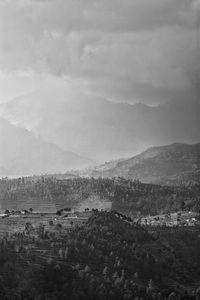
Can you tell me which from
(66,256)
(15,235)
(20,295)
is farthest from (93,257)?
(20,295)

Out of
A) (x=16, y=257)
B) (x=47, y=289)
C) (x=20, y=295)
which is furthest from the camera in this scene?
(x=16, y=257)

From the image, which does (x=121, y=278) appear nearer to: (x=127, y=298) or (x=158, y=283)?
(x=127, y=298)

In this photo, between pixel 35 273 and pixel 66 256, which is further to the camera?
pixel 66 256

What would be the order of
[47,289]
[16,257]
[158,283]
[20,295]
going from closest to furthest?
[20,295], [47,289], [16,257], [158,283]

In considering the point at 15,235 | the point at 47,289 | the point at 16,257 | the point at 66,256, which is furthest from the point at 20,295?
the point at 15,235

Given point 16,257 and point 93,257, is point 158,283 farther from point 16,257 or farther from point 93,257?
point 16,257

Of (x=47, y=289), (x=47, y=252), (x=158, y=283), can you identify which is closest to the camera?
(x=47, y=289)

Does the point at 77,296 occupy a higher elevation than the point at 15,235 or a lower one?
lower

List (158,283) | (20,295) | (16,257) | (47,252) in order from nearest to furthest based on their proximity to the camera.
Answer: (20,295)
(16,257)
(47,252)
(158,283)

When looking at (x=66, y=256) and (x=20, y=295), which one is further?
(x=66, y=256)
